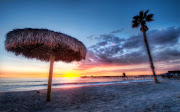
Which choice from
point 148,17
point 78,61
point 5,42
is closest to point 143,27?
point 148,17

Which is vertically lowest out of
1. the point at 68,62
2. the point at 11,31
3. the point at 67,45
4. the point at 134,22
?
the point at 68,62

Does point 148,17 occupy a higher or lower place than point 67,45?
higher

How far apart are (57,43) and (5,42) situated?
2.65 m

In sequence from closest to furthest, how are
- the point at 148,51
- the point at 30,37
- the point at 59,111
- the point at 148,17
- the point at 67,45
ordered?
the point at 59,111 → the point at 30,37 → the point at 67,45 → the point at 148,51 → the point at 148,17

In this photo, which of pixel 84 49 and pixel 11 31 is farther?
pixel 84 49

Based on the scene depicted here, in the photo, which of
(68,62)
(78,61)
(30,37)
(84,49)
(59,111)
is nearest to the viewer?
(59,111)

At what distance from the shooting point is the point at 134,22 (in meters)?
15.7

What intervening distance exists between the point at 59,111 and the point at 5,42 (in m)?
4.34

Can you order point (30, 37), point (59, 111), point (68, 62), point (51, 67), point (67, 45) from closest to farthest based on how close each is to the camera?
point (59, 111)
point (30, 37)
point (67, 45)
point (51, 67)
point (68, 62)

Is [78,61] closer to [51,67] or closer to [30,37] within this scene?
[51,67]

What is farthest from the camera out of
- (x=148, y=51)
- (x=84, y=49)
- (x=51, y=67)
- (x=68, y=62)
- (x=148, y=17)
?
(x=148, y=17)

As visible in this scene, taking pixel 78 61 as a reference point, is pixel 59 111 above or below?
below

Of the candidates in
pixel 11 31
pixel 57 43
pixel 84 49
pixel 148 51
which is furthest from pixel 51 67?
pixel 148 51

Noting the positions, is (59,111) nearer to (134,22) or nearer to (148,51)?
(148,51)
